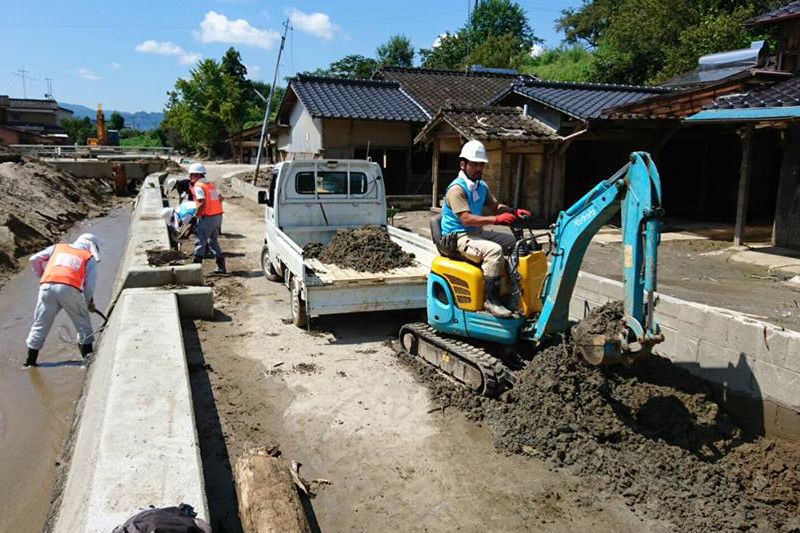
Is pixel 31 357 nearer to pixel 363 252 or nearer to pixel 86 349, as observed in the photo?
pixel 86 349

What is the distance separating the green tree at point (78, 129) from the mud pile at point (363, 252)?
6463 centimetres

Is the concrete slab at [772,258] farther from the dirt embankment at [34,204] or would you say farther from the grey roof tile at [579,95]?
the dirt embankment at [34,204]

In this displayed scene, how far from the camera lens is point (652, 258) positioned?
4004 millimetres

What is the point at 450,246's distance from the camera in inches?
215

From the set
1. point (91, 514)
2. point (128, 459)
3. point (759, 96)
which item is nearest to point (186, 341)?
point (128, 459)

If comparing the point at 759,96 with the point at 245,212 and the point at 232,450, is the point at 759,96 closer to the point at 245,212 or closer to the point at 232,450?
the point at 232,450

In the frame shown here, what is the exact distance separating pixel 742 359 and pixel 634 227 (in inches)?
62.0

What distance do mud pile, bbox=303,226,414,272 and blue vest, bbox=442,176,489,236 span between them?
1780 mm

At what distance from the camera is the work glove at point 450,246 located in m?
5.41

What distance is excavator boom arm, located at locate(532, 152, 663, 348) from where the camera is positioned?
400cm

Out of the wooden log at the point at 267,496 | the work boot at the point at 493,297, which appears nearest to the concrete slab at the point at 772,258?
the work boot at the point at 493,297

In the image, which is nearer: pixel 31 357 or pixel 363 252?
pixel 31 357

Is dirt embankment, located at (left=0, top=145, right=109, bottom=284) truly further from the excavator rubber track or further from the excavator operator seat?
the excavator operator seat

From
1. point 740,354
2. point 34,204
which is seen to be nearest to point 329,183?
point 740,354
